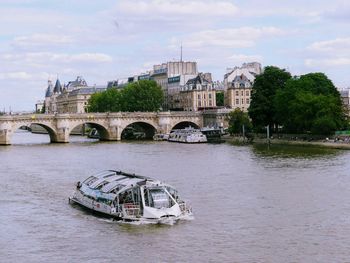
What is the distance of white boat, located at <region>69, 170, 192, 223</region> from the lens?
90.7 feet

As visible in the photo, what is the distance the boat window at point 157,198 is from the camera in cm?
2803

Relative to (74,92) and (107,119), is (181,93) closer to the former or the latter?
(107,119)

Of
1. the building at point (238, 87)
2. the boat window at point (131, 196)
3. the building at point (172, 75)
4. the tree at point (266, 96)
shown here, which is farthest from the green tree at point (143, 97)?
the boat window at point (131, 196)

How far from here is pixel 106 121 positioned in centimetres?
8919

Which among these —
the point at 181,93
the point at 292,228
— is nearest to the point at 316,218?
the point at 292,228

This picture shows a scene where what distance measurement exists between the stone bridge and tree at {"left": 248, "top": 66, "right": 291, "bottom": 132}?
15.8 m

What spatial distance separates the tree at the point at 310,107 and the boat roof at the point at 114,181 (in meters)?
35.5

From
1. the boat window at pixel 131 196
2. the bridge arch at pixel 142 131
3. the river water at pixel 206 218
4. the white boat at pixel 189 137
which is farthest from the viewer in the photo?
the bridge arch at pixel 142 131

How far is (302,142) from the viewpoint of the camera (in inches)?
2613

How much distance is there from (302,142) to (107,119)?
3000 centimetres

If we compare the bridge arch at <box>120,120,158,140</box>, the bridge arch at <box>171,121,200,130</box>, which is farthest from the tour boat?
the bridge arch at <box>120,120,158,140</box>

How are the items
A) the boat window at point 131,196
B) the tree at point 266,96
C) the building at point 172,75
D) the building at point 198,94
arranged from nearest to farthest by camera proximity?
the boat window at point 131,196 < the tree at point 266,96 < the building at point 198,94 < the building at point 172,75

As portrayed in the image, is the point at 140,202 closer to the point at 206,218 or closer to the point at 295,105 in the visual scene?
the point at 206,218

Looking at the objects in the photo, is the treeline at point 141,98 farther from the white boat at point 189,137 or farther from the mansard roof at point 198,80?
the white boat at point 189,137
